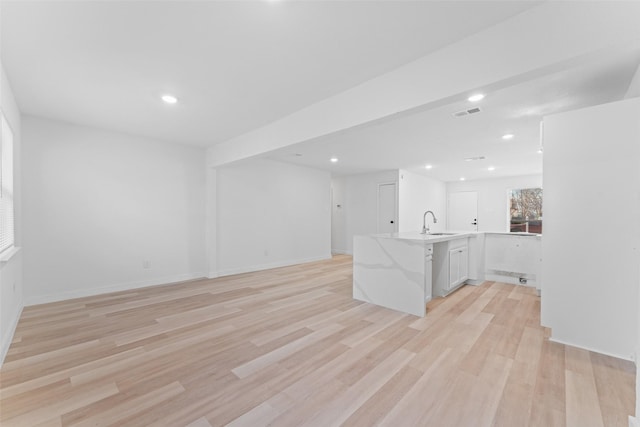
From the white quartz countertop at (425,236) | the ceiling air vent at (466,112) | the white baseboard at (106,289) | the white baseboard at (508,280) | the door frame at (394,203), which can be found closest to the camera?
the ceiling air vent at (466,112)

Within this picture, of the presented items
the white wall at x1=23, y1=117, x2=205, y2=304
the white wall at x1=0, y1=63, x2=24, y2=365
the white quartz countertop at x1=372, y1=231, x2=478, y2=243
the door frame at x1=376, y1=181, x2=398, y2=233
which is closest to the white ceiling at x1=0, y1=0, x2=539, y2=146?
the white wall at x1=0, y1=63, x2=24, y2=365

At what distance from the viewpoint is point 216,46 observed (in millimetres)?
2104

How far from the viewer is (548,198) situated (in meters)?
2.62

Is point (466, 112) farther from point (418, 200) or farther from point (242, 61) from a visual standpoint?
point (418, 200)

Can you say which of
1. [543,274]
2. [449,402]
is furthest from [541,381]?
[543,274]

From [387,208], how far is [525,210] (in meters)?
4.38

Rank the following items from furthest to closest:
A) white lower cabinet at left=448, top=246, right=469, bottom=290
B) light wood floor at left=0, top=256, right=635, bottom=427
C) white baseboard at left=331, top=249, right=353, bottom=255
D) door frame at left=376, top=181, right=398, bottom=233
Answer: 1. white baseboard at left=331, top=249, right=353, bottom=255
2. door frame at left=376, top=181, right=398, bottom=233
3. white lower cabinet at left=448, top=246, right=469, bottom=290
4. light wood floor at left=0, top=256, right=635, bottom=427

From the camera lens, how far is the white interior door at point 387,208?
24.9 feet

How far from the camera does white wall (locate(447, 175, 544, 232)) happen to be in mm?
8041

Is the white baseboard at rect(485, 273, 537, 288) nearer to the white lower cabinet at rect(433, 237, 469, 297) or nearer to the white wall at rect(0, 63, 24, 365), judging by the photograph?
the white lower cabinet at rect(433, 237, 469, 297)

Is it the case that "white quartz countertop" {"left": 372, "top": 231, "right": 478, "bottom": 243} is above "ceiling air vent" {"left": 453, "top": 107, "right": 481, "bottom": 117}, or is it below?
below

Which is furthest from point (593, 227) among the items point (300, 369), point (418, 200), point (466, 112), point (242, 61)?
point (418, 200)

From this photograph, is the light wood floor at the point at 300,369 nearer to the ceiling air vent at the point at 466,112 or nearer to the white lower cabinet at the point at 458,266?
the white lower cabinet at the point at 458,266

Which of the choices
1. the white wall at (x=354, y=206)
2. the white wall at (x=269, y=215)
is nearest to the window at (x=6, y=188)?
the white wall at (x=269, y=215)
